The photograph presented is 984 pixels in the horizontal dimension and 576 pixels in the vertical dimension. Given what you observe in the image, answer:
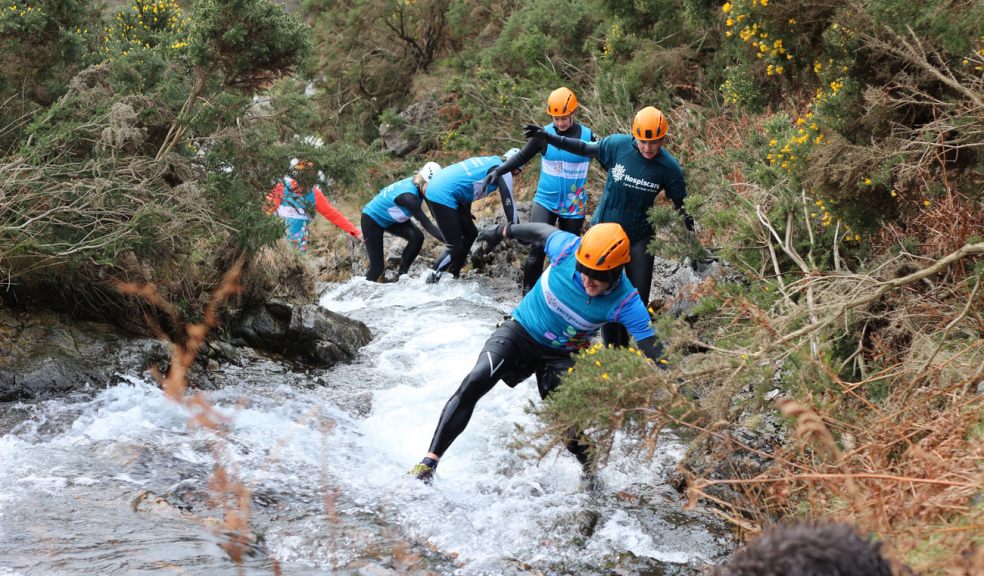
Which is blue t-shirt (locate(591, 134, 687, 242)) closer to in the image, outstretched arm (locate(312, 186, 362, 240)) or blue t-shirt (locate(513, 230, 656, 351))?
blue t-shirt (locate(513, 230, 656, 351))

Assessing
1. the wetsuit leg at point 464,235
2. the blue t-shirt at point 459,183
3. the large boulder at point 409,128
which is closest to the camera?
the blue t-shirt at point 459,183

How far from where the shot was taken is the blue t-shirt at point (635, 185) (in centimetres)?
694

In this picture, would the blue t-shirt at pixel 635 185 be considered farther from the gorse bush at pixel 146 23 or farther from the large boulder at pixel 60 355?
the gorse bush at pixel 146 23

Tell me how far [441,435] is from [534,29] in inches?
464

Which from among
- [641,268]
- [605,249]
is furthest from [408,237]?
[605,249]

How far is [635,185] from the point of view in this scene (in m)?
6.92

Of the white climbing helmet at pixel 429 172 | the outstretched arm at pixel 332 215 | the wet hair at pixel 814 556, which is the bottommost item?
the outstretched arm at pixel 332 215

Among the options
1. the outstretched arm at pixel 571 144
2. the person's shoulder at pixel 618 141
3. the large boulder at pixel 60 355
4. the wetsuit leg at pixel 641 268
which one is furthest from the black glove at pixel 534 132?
the large boulder at pixel 60 355

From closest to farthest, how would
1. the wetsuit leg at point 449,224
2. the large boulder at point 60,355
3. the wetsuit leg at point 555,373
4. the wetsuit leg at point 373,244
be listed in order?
1. the wetsuit leg at point 555,373
2. the large boulder at point 60,355
3. the wetsuit leg at point 449,224
4. the wetsuit leg at point 373,244

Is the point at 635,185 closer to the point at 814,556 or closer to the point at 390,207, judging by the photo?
the point at 390,207

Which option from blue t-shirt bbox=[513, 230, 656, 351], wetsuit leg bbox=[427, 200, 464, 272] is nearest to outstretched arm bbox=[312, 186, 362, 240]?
wetsuit leg bbox=[427, 200, 464, 272]

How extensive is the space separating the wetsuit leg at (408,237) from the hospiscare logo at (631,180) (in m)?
4.71

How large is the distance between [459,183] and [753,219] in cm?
378

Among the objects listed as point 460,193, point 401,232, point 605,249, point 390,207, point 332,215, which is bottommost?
point 332,215
